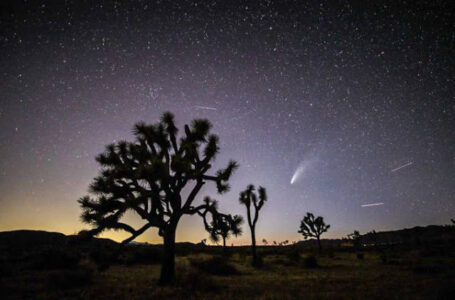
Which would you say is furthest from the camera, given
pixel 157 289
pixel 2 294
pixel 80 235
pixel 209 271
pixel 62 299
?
pixel 209 271

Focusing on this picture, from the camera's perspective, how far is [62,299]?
6.84 metres

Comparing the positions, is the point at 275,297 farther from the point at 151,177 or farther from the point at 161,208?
the point at 151,177

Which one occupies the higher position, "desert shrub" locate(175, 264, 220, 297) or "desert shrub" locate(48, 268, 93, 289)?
"desert shrub" locate(48, 268, 93, 289)

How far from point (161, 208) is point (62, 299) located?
157 inches

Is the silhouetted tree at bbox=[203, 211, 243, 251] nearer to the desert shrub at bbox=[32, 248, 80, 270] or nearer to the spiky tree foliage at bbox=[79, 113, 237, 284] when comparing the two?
the spiky tree foliage at bbox=[79, 113, 237, 284]

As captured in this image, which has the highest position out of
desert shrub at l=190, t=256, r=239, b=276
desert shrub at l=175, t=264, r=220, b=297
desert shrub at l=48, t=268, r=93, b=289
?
desert shrub at l=48, t=268, r=93, b=289

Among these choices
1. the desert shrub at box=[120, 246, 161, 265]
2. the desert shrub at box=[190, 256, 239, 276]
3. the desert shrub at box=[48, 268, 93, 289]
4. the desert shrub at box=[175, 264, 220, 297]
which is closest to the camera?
the desert shrub at box=[175, 264, 220, 297]

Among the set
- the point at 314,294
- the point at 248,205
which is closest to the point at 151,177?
the point at 314,294

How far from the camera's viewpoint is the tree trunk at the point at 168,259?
9.24m

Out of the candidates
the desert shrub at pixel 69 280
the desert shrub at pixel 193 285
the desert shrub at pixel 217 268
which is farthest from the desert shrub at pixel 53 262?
the desert shrub at pixel 193 285

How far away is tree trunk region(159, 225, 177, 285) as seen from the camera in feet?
30.3

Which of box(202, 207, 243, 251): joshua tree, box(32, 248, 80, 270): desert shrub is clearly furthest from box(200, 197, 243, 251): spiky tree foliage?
box(32, 248, 80, 270): desert shrub

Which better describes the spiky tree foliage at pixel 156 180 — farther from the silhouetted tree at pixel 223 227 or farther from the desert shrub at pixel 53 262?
the desert shrub at pixel 53 262

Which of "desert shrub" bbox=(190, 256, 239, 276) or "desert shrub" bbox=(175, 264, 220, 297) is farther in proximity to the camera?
"desert shrub" bbox=(190, 256, 239, 276)
